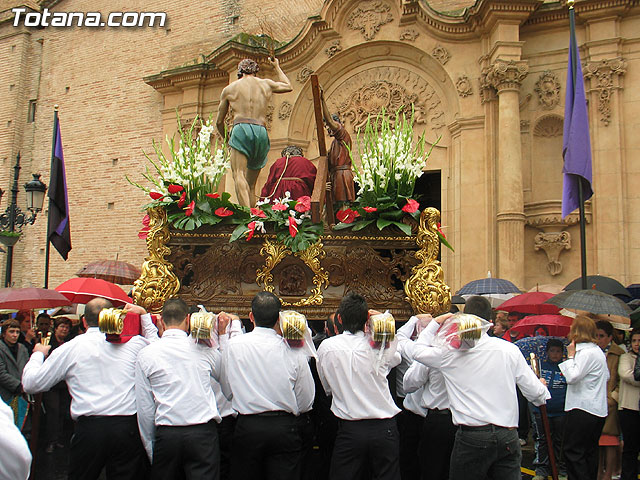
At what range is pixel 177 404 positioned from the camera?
443 centimetres

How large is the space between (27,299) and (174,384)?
469 centimetres

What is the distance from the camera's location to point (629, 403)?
6469 millimetres

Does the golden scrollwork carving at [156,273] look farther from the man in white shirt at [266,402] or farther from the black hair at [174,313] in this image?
the man in white shirt at [266,402]

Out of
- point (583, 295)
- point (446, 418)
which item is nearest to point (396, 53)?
point (583, 295)

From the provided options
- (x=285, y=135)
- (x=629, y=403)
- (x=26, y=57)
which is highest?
(x=26, y=57)

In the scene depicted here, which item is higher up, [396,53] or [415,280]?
[396,53]

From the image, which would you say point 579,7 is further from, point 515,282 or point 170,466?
point 170,466

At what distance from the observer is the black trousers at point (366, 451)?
452 centimetres

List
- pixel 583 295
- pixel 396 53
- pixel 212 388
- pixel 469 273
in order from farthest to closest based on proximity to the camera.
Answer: pixel 396 53
pixel 469 273
pixel 583 295
pixel 212 388

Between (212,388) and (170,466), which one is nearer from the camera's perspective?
(170,466)

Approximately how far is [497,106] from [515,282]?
3912 millimetres

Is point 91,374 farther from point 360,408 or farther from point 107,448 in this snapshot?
point 360,408

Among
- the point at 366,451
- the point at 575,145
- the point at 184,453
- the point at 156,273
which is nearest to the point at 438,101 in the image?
the point at 575,145
